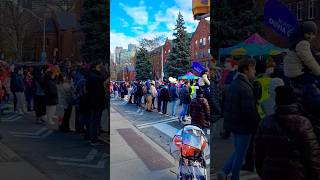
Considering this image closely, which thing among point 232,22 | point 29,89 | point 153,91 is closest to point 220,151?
point 153,91

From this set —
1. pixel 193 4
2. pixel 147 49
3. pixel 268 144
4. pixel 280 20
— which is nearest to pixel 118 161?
pixel 147 49

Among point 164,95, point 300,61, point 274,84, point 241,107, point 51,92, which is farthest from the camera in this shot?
point 51,92

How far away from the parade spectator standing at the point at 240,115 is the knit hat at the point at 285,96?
18 centimetres

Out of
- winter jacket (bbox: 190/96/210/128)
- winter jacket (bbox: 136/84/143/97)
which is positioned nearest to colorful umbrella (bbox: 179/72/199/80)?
winter jacket (bbox: 190/96/210/128)

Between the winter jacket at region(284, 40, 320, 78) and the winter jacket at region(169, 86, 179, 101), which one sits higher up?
the winter jacket at region(284, 40, 320, 78)

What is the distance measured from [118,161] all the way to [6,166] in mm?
741

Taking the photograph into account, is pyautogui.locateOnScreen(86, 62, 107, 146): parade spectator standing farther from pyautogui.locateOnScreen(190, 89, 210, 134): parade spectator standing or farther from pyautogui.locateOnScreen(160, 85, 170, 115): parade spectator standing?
pyautogui.locateOnScreen(190, 89, 210, 134): parade spectator standing

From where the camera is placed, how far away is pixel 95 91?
2.39 metres

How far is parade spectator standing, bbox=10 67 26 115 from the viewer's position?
256 cm

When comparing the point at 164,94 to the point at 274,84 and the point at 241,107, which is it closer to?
the point at 241,107

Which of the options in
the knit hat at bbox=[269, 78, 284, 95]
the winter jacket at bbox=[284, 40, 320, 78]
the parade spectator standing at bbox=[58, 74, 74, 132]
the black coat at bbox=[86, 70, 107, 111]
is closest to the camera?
the winter jacket at bbox=[284, 40, 320, 78]

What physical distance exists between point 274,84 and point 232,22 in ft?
1.37

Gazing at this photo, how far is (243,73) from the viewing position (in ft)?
7.35

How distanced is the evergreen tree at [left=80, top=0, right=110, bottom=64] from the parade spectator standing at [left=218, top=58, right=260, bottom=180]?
77cm
